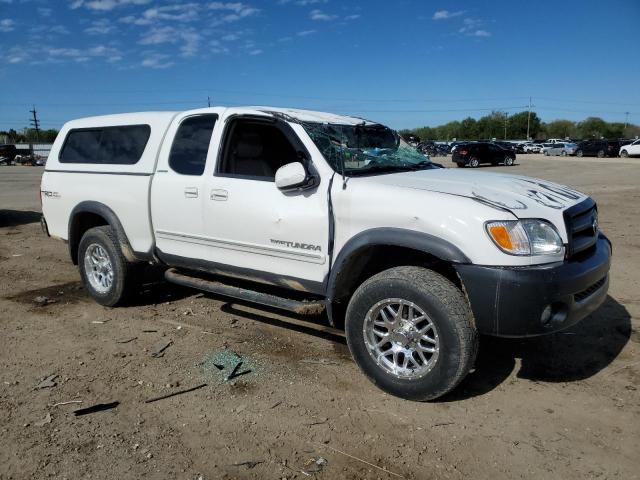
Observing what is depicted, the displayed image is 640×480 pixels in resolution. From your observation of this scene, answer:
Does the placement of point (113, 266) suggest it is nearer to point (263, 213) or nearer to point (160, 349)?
point (160, 349)

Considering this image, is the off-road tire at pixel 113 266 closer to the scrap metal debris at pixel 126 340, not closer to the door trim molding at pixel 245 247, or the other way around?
the door trim molding at pixel 245 247

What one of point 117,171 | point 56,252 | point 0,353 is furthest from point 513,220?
point 56,252

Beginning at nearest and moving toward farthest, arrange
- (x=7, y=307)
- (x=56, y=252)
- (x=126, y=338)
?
(x=126, y=338), (x=7, y=307), (x=56, y=252)

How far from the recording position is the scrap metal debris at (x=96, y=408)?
11.4ft

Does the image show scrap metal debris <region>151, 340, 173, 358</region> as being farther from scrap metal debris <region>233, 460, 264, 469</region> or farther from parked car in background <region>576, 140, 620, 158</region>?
parked car in background <region>576, 140, 620, 158</region>

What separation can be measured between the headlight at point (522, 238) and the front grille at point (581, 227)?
17 cm

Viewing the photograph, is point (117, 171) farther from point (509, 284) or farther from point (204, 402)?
point (509, 284)

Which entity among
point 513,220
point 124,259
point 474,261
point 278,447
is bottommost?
point 278,447

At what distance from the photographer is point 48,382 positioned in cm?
391

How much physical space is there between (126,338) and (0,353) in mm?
973

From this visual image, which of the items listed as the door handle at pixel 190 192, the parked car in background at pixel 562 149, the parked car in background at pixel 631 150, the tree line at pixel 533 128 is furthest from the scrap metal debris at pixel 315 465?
the tree line at pixel 533 128

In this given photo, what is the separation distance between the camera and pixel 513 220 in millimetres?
3215

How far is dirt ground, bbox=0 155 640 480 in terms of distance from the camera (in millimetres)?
2920

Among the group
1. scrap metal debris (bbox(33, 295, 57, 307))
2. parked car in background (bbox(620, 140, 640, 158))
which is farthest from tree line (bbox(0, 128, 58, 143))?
scrap metal debris (bbox(33, 295, 57, 307))
